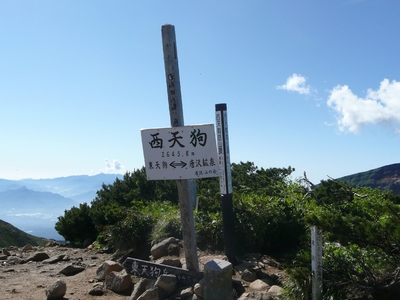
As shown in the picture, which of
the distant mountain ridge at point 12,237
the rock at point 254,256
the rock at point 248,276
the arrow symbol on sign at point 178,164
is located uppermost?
the arrow symbol on sign at point 178,164

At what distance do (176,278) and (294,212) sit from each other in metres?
2.75

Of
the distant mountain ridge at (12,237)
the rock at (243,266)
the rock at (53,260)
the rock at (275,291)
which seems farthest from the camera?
the distant mountain ridge at (12,237)

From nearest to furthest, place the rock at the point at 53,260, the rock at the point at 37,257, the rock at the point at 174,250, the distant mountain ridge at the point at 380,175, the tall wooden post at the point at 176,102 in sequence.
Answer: the tall wooden post at the point at 176,102 < the rock at the point at 174,250 < the rock at the point at 53,260 < the rock at the point at 37,257 < the distant mountain ridge at the point at 380,175

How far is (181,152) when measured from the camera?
20.7 feet

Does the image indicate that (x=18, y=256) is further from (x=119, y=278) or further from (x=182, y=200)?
(x=182, y=200)

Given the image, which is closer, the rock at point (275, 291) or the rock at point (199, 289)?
the rock at point (275, 291)

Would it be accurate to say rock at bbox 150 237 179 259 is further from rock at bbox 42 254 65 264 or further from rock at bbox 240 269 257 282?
rock at bbox 42 254 65 264

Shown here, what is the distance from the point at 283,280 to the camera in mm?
6043

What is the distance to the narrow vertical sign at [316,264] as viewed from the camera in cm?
514

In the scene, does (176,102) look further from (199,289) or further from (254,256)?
(254,256)

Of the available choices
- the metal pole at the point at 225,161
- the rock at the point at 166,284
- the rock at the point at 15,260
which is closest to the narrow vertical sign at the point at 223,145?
the metal pole at the point at 225,161

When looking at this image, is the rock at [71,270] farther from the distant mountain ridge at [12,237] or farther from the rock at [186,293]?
the distant mountain ridge at [12,237]

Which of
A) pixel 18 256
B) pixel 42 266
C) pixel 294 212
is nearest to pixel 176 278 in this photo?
pixel 294 212

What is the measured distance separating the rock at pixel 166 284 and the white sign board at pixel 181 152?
143 centimetres
